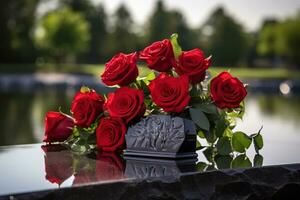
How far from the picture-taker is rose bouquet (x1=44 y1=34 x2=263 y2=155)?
2.35 m

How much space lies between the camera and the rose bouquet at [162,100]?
7.70ft

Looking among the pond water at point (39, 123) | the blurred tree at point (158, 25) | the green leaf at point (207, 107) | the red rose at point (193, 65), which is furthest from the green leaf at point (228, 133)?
the blurred tree at point (158, 25)

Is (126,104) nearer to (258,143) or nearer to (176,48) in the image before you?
(176,48)

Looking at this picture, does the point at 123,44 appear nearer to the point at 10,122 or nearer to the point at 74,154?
the point at 10,122

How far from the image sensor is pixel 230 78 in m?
2.47

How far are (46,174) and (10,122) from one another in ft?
36.1

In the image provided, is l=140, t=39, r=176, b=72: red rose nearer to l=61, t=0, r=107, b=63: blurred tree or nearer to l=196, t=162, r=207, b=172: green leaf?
l=196, t=162, r=207, b=172: green leaf

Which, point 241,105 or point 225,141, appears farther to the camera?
point 241,105

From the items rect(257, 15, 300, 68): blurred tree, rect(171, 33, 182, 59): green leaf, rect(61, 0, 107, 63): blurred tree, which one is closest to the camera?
rect(171, 33, 182, 59): green leaf

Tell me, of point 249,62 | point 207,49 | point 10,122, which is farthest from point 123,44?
point 10,122

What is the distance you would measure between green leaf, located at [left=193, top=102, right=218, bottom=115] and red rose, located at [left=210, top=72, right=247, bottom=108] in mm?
37

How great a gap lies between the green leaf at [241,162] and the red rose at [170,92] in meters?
0.27

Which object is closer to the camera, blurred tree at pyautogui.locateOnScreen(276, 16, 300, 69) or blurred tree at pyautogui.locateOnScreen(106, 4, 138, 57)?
blurred tree at pyautogui.locateOnScreen(276, 16, 300, 69)

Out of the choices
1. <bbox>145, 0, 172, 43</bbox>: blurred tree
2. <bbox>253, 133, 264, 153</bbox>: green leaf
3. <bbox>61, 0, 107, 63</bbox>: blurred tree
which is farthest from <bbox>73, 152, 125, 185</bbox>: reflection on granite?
<bbox>61, 0, 107, 63</bbox>: blurred tree
